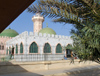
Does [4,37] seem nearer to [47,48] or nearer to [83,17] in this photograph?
[47,48]

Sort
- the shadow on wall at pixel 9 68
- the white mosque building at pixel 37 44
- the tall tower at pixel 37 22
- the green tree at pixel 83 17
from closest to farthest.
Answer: the green tree at pixel 83 17 < the shadow on wall at pixel 9 68 < the white mosque building at pixel 37 44 < the tall tower at pixel 37 22

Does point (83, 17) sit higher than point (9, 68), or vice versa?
point (83, 17)

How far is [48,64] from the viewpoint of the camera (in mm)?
11258

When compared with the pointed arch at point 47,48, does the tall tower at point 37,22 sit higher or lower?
higher

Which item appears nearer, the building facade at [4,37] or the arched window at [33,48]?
the arched window at [33,48]

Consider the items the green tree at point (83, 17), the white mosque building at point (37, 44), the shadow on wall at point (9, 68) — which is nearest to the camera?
the green tree at point (83, 17)

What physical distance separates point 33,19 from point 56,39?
1309 cm

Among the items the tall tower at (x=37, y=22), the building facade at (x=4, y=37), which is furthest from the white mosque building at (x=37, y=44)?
the tall tower at (x=37, y=22)

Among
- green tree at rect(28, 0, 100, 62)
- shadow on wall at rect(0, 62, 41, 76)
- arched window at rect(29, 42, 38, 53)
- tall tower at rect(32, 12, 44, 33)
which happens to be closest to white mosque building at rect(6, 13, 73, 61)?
arched window at rect(29, 42, 38, 53)

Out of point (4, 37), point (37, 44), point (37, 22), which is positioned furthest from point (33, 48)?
point (37, 22)

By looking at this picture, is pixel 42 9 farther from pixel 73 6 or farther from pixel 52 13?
pixel 73 6

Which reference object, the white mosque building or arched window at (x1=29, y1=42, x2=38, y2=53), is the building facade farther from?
arched window at (x1=29, y1=42, x2=38, y2=53)

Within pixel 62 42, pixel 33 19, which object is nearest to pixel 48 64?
pixel 62 42

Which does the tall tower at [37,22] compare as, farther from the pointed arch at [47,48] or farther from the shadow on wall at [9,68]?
the shadow on wall at [9,68]
